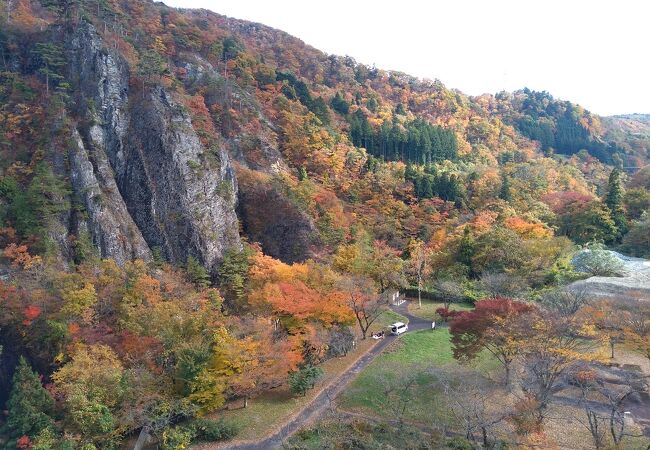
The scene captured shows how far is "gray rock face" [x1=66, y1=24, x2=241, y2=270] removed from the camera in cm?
3706

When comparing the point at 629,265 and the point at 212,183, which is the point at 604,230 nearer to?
the point at 629,265

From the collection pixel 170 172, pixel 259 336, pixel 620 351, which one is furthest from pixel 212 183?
pixel 620 351

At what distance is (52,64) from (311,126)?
95.6ft

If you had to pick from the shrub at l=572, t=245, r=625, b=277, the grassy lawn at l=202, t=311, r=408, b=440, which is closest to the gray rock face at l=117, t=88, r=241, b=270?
the grassy lawn at l=202, t=311, r=408, b=440

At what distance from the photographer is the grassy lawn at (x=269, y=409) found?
22.3 meters

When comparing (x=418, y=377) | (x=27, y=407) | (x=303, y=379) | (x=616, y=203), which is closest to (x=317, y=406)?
(x=303, y=379)

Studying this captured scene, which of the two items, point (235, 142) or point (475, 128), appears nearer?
point (235, 142)

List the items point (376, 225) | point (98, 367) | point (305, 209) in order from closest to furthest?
point (98, 367), point (305, 209), point (376, 225)

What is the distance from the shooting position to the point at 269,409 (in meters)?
24.0

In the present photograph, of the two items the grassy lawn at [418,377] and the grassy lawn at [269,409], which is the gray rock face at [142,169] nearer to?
the grassy lawn at [269,409]

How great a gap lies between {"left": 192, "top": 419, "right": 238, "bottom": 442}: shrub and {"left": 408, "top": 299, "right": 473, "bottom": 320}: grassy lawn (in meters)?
20.0

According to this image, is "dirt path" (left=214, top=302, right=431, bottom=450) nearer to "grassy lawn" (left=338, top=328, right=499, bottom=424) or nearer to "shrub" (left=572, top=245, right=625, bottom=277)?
"grassy lawn" (left=338, top=328, right=499, bottom=424)

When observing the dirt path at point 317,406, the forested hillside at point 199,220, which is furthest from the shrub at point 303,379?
the dirt path at point 317,406

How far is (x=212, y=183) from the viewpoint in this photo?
41.6 m
